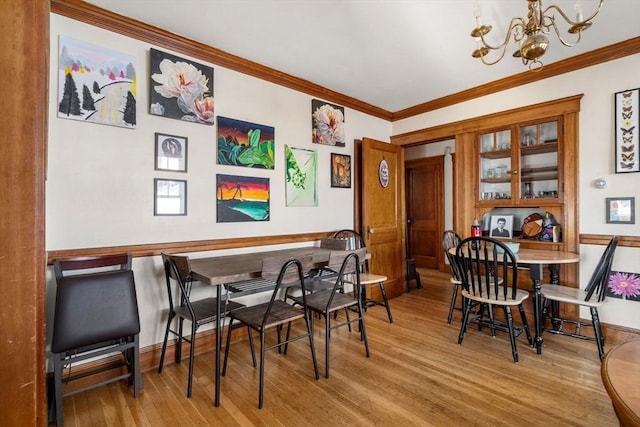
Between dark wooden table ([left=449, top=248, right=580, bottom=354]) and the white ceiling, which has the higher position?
the white ceiling

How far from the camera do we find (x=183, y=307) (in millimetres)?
2297

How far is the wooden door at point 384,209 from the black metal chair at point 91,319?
8.34 ft

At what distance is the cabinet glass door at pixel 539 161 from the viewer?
3.21m

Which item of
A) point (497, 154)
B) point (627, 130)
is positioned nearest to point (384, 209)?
point (497, 154)

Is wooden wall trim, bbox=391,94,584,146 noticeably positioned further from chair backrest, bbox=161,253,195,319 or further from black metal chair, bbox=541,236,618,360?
chair backrest, bbox=161,253,195,319

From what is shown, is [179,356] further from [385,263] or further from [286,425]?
[385,263]

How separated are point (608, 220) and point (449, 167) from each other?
3.07 meters

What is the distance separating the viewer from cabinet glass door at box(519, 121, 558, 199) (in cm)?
321

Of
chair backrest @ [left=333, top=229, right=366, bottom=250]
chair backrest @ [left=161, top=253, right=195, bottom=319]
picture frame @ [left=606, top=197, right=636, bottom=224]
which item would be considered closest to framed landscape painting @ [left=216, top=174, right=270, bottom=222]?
chair backrest @ [left=161, top=253, right=195, bottom=319]

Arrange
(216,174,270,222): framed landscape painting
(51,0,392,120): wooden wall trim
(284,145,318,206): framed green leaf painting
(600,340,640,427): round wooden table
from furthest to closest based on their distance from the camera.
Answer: (284,145,318,206): framed green leaf painting
(216,174,270,222): framed landscape painting
(51,0,392,120): wooden wall trim
(600,340,640,427): round wooden table

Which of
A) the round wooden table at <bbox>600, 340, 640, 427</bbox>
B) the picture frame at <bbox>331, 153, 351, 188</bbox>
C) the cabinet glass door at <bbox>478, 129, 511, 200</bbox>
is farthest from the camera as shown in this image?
the picture frame at <bbox>331, 153, 351, 188</bbox>

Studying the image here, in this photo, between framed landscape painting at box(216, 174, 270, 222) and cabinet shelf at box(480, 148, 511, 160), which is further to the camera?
cabinet shelf at box(480, 148, 511, 160)

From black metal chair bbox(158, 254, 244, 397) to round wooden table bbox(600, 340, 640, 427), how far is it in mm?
1904

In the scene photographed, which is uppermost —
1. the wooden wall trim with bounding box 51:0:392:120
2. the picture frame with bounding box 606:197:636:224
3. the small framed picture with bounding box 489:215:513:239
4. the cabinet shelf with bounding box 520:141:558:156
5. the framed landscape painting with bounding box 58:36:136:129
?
the wooden wall trim with bounding box 51:0:392:120
